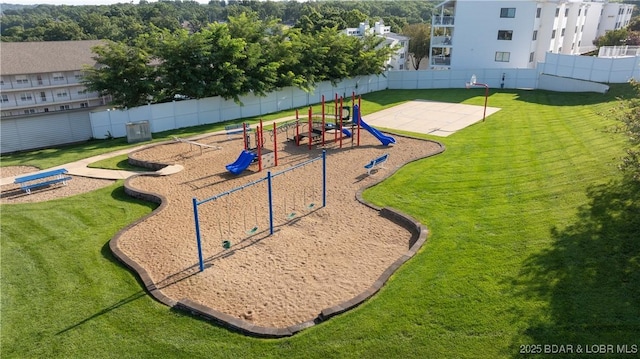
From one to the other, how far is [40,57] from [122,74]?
36160 millimetres

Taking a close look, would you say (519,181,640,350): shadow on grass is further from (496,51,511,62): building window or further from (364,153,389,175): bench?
(496,51,511,62): building window

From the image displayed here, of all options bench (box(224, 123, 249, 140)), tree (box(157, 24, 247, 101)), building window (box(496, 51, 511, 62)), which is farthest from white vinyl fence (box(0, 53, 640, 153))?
building window (box(496, 51, 511, 62))

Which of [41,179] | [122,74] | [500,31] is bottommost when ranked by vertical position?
[41,179]

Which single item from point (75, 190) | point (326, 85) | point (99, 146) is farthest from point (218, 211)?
point (326, 85)

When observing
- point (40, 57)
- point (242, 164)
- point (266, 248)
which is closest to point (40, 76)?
point (40, 57)

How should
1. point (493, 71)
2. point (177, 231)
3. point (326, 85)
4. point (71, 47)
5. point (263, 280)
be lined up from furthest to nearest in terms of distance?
point (71, 47), point (493, 71), point (326, 85), point (177, 231), point (263, 280)

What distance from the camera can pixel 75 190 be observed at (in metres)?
17.1

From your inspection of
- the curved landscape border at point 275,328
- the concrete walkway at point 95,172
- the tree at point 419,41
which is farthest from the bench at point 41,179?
the tree at point 419,41

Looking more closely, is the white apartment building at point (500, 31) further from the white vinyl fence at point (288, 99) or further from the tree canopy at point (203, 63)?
the tree canopy at point (203, 63)

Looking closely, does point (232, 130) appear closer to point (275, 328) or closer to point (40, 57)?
point (275, 328)

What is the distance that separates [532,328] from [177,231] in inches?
407

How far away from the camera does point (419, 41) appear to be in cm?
6994

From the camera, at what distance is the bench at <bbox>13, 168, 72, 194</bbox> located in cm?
1695

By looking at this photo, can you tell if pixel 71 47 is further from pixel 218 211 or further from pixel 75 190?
pixel 218 211
